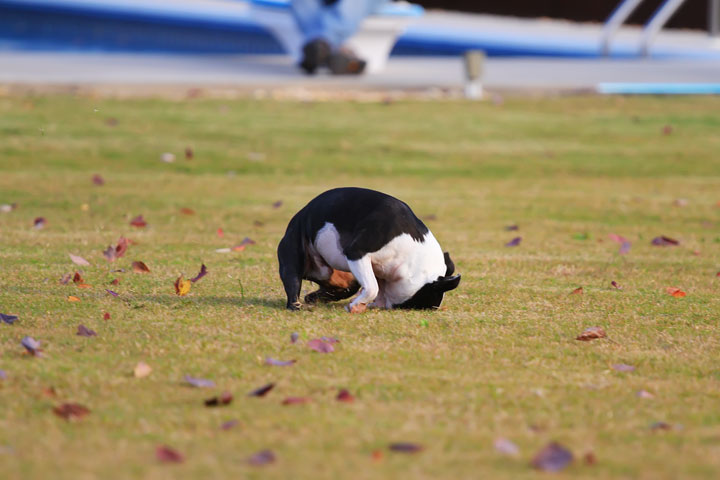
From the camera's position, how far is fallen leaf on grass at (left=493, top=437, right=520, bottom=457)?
9.85 feet

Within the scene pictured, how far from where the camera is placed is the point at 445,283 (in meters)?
4.46

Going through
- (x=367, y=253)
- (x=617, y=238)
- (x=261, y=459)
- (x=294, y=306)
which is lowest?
(x=617, y=238)

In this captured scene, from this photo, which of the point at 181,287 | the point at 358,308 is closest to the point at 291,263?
the point at 358,308

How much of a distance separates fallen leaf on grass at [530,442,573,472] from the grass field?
5cm

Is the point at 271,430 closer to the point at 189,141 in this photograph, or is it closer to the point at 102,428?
the point at 102,428

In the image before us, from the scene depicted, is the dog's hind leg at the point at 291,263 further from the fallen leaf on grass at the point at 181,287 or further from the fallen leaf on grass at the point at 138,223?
the fallen leaf on grass at the point at 138,223

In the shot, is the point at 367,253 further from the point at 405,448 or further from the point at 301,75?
the point at 301,75

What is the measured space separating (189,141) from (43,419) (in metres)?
8.28

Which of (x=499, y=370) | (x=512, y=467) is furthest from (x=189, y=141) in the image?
(x=512, y=467)

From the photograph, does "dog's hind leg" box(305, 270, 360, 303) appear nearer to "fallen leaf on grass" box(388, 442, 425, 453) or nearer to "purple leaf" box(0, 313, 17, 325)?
"purple leaf" box(0, 313, 17, 325)

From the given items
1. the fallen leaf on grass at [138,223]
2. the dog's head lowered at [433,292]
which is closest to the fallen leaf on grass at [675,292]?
the dog's head lowered at [433,292]

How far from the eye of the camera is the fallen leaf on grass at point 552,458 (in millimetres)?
2881

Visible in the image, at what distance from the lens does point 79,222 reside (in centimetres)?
774

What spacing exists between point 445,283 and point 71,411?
1.86m
